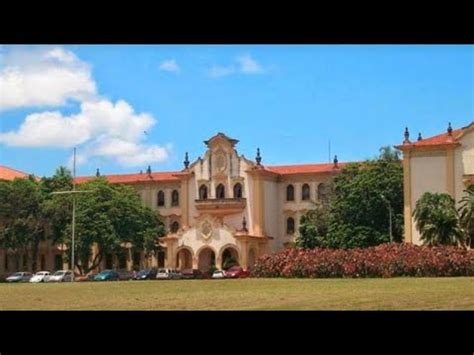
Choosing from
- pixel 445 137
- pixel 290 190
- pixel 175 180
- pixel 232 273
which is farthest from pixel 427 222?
pixel 175 180

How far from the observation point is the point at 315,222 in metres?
31.9

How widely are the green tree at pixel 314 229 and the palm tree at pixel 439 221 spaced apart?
4.46m

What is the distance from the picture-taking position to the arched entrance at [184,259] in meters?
Result: 34.3

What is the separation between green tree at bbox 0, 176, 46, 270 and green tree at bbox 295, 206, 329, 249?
9.35 meters

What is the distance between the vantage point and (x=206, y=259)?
3466 cm

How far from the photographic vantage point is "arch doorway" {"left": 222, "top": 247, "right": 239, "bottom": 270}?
33594 mm

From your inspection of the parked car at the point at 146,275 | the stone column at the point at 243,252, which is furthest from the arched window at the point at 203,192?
the parked car at the point at 146,275

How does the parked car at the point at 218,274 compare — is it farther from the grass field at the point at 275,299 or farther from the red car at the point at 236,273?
the grass field at the point at 275,299

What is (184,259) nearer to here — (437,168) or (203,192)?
(203,192)

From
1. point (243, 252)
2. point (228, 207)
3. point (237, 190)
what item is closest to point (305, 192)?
point (237, 190)

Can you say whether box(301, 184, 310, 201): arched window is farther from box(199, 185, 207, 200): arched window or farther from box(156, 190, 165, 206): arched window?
box(156, 190, 165, 206): arched window

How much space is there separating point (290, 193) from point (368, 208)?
6.32 m

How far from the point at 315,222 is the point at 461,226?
725 cm
